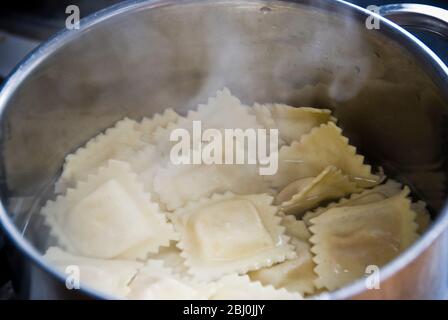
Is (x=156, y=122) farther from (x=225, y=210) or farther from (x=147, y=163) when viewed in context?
(x=225, y=210)

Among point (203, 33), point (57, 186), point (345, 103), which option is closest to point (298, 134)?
point (345, 103)

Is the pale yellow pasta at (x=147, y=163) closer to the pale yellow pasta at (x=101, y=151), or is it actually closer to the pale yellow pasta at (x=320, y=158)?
the pale yellow pasta at (x=101, y=151)

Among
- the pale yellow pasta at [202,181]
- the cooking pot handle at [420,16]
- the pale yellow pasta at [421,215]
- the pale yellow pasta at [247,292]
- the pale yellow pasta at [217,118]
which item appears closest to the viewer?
the pale yellow pasta at [247,292]

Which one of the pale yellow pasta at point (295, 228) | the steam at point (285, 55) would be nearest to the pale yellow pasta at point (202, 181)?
the pale yellow pasta at point (295, 228)

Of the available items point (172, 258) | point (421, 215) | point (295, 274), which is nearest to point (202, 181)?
point (172, 258)
